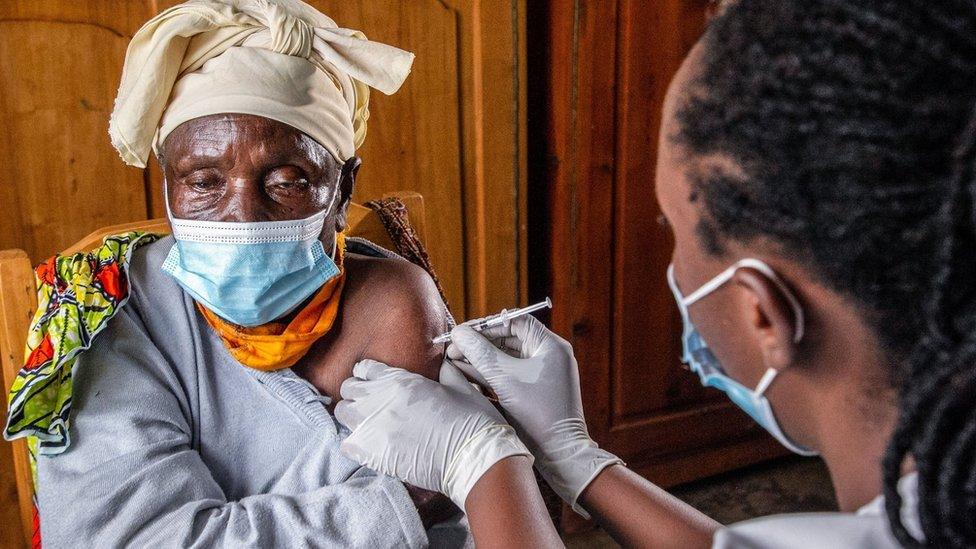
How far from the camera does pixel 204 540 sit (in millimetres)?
1047

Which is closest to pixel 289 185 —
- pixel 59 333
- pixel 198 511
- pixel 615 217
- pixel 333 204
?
pixel 333 204

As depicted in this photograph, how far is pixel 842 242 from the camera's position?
0.59 m

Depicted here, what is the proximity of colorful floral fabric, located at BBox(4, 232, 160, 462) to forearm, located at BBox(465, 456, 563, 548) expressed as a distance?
572 millimetres

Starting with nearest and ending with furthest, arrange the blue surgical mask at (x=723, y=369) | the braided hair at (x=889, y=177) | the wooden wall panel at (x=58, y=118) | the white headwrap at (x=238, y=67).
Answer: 1. the braided hair at (x=889, y=177)
2. the blue surgical mask at (x=723, y=369)
3. the white headwrap at (x=238, y=67)
4. the wooden wall panel at (x=58, y=118)

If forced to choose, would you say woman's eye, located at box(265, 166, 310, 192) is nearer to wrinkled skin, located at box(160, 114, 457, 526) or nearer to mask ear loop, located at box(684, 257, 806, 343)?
wrinkled skin, located at box(160, 114, 457, 526)

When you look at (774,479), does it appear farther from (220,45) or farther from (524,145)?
(220,45)

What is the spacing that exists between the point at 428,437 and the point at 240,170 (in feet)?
1.62

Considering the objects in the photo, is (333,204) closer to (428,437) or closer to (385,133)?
(428,437)

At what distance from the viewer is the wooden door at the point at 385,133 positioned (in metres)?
1.79

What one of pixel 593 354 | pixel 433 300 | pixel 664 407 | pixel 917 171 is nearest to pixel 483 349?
pixel 433 300

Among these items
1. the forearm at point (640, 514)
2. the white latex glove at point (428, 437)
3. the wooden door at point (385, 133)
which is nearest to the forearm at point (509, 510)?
the white latex glove at point (428, 437)

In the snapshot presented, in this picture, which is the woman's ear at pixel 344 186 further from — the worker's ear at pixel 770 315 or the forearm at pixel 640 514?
the worker's ear at pixel 770 315

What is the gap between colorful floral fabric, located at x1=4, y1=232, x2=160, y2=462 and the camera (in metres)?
1.03

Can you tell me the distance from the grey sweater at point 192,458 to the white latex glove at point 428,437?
0.15 ft
